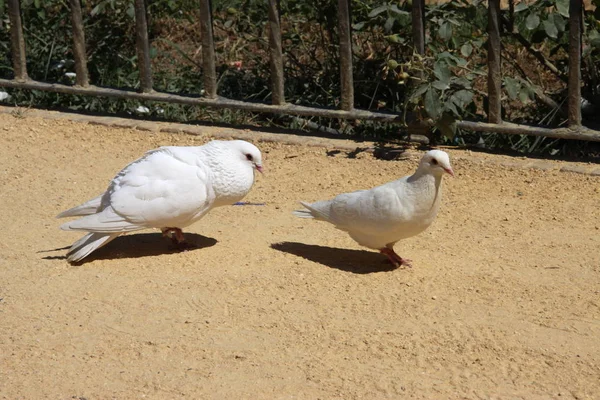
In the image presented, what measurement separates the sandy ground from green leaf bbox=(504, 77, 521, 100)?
516 mm

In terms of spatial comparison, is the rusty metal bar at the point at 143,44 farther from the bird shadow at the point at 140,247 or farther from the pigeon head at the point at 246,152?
the pigeon head at the point at 246,152

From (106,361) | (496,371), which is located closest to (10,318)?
(106,361)

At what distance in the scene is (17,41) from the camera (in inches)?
334

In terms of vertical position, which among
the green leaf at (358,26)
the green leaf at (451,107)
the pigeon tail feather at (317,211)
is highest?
the green leaf at (358,26)

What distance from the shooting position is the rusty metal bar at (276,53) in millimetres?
7496

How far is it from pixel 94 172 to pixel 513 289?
3376 mm

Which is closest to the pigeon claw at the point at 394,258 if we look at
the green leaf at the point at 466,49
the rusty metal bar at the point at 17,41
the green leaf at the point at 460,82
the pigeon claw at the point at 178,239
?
the pigeon claw at the point at 178,239

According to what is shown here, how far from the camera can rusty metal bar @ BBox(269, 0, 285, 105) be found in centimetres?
750

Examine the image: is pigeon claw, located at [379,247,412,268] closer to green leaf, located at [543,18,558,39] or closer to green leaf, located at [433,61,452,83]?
green leaf, located at [433,61,452,83]

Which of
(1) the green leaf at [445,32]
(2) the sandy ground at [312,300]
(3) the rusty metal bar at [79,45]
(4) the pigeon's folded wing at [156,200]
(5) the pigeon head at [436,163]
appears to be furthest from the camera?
(3) the rusty metal bar at [79,45]

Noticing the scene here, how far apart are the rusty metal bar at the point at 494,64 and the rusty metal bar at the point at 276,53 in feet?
5.40

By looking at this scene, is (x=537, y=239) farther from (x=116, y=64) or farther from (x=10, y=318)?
(x=116, y=64)

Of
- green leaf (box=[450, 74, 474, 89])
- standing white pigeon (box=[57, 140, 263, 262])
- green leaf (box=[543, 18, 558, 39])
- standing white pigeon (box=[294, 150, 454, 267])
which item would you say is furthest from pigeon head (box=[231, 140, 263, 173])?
green leaf (box=[543, 18, 558, 39])

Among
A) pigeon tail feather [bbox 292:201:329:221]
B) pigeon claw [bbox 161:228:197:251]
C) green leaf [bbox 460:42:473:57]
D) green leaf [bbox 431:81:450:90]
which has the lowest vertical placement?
pigeon claw [bbox 161:228:197:251]
